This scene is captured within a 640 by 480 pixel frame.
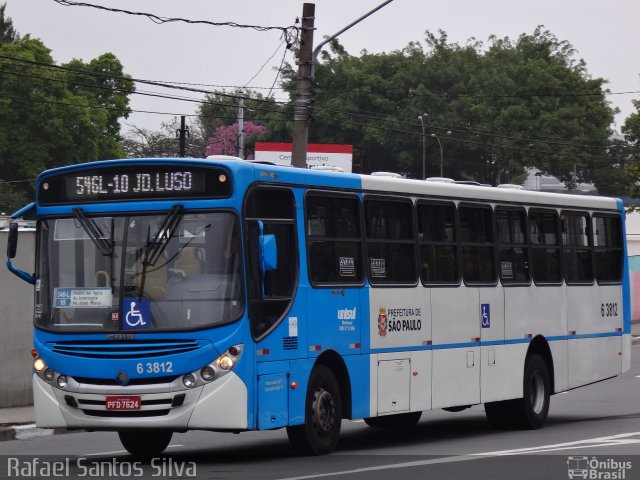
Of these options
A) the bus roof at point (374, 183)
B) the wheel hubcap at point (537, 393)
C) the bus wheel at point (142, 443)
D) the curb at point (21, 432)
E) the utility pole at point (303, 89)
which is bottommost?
the curb at point (21, 432)

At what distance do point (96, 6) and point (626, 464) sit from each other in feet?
53.1

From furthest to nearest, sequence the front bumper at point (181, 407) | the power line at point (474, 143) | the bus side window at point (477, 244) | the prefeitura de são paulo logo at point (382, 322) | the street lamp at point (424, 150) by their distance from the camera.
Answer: the street lamp at point (424, 150)
the power line at point (474, 143)
the bus side window at point (477, 244)
the prefeitura de são paulo logo at point (382, 322)
the front bumper at point (181, 407)

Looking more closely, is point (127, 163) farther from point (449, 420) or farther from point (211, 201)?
point (449, 420)

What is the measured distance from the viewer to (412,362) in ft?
49.6

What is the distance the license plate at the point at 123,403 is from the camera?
1220cm

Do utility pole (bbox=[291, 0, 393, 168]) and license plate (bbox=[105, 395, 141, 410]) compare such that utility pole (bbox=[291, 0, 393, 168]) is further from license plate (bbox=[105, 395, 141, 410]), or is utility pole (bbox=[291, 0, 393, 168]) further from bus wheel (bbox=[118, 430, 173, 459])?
license plate (bbox=[105, 395, 141, 410])

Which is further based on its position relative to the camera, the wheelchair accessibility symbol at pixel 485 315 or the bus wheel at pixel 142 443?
the wheelchair accessibility symbol at pixel 485 315

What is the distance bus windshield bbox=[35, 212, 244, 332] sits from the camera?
1228 cm

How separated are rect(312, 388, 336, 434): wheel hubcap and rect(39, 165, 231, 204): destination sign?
2.38 metres

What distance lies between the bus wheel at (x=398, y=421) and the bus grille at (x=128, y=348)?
5332mm

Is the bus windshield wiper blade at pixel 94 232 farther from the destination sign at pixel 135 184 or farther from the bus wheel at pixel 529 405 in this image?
the bus wheel at pixel 529 405

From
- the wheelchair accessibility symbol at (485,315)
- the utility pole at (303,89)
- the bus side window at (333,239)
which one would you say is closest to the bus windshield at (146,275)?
the bus side window at (333,239)

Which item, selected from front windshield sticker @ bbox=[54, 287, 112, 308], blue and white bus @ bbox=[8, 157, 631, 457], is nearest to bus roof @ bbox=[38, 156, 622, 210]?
blue and white bus @ bbox=[8, 157, 631, 457]

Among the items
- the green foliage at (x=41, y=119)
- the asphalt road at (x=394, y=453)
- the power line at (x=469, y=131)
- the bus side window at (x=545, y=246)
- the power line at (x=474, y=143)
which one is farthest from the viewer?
the power line at (x=469, y=131)
